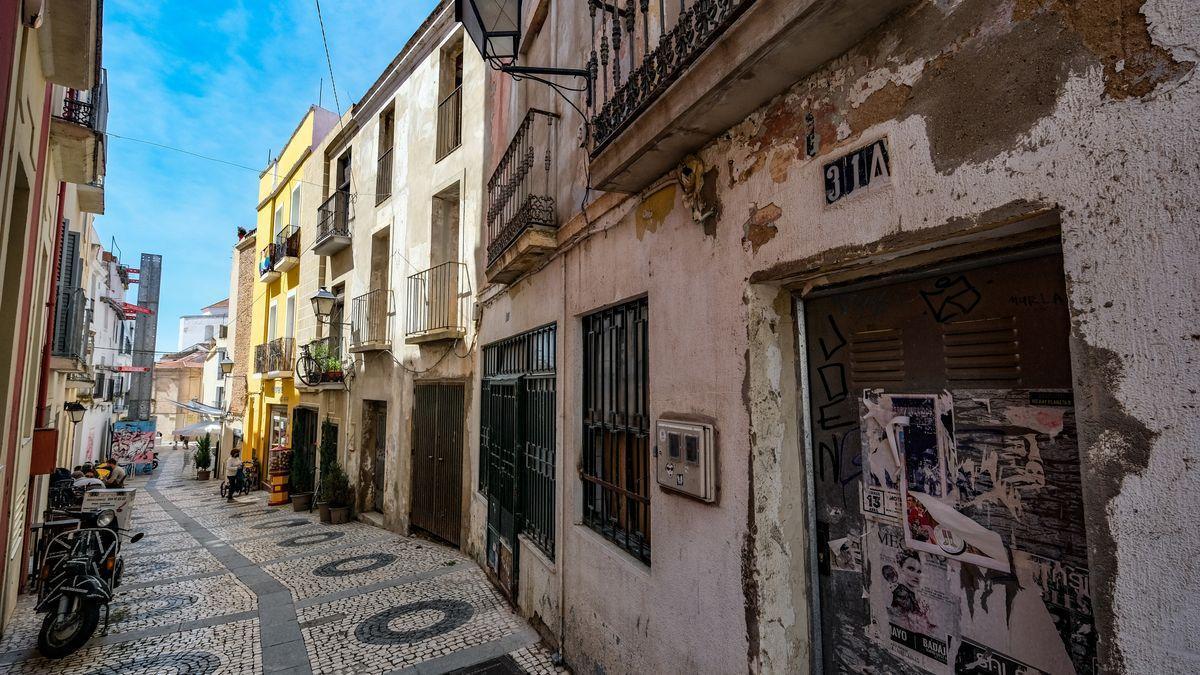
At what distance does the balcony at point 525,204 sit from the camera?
5055 mm

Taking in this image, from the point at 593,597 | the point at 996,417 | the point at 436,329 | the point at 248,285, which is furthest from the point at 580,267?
the point at 248,285

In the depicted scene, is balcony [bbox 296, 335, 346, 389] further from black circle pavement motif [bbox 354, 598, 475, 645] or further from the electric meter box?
the electric meter box

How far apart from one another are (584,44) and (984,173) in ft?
13.2

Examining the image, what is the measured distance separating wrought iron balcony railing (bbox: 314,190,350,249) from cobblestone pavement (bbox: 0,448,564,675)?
6.75m

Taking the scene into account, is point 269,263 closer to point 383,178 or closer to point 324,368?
Result: point 324,368

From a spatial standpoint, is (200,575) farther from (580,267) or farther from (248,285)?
(248,285)

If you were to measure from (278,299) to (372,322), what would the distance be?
8.27m

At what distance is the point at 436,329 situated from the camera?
27.7ft

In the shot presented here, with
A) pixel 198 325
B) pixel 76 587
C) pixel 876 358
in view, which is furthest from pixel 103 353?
pixel 198 325

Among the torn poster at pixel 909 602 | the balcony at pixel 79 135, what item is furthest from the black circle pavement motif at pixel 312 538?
the torn poster at pixel 909 602

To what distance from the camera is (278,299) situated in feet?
56.2

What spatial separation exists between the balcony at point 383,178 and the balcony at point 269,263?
6.87m

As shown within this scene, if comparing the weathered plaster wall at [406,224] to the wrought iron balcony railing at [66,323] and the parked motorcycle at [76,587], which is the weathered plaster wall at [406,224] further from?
the wrought iron balcony railing at [66,323]

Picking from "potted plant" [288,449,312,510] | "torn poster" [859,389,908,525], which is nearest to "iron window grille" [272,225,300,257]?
"potted plant" [288,449,312,510]
